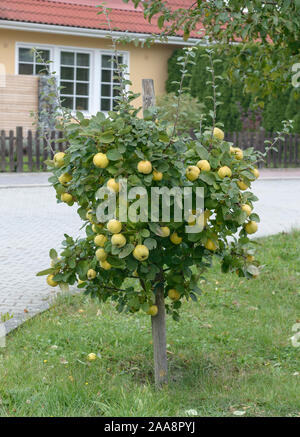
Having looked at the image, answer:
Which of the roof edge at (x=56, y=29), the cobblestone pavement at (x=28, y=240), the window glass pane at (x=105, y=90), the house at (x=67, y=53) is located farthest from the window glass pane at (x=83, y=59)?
the cobblestone pavement at (x=28, y=240)

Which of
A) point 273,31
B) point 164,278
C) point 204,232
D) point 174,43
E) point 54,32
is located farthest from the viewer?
point 174,43

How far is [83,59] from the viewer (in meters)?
21.5

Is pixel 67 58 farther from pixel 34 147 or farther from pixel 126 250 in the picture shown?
pixel 126 250

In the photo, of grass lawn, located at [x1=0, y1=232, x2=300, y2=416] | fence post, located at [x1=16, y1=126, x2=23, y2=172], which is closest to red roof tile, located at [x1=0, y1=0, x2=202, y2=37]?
fence post, located at [x1=16, y1=126, x2=23, y2=172]

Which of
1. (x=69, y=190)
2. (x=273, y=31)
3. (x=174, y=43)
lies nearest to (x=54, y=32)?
(x=174, y=43)

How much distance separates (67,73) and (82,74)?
1.65 ft

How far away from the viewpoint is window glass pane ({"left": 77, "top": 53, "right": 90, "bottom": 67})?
21.4 m

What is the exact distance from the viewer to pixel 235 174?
3578mm

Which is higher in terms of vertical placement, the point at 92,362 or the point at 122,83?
the point at 122,83

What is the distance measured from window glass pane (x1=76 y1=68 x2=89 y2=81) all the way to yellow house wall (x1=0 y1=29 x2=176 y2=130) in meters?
0.73

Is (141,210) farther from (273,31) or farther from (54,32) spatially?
(54,32)

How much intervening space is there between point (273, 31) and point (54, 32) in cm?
1634

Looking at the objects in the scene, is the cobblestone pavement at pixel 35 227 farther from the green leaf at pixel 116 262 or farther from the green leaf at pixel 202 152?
the green leaf at pixel 202 152

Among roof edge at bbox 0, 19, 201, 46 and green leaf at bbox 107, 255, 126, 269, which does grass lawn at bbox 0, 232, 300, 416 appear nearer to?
green leaf at bbox 107, 255, 126, 269
